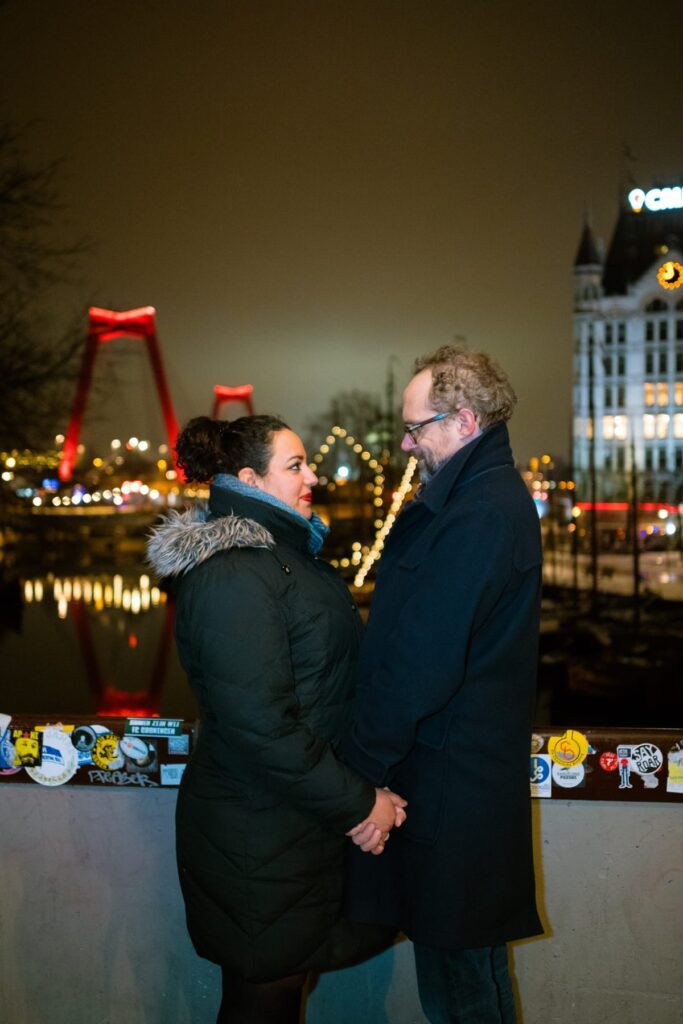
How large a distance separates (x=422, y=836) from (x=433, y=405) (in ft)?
2.54

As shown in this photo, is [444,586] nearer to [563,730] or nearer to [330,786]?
[330,786]

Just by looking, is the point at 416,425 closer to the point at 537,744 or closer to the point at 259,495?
the point at 259,495

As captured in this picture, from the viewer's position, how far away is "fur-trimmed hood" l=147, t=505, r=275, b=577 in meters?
1.58

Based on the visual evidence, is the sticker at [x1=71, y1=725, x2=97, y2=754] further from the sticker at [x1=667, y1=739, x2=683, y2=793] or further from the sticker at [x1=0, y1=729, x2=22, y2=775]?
the sticker at [x1=667, y1=739, x2=683, y2=793]

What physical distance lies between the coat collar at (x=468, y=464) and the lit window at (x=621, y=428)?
166 feet

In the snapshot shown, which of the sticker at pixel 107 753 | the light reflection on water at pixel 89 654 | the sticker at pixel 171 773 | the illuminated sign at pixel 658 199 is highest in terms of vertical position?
the illuminated sign at pixel 658 199

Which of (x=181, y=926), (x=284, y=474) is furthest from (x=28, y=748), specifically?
(x=284, y=474)

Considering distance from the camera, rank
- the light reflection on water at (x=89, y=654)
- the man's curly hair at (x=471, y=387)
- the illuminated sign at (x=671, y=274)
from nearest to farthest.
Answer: the man's curly hair at (x=471, y=387) < the illuminated sign at (x=671, y=274) < the light reflection on water at (x=89, y=654)

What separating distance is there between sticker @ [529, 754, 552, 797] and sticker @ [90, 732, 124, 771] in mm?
1009

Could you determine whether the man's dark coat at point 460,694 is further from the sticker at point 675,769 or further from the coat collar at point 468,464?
the sticker at point 675,769

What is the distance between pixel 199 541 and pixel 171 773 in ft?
2.63

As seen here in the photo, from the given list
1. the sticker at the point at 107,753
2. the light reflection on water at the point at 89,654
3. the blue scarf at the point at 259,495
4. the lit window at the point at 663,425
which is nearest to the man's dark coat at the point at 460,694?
the blue scarf at the point at 259,495

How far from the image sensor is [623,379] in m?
50.2

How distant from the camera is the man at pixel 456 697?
4.69 feet
